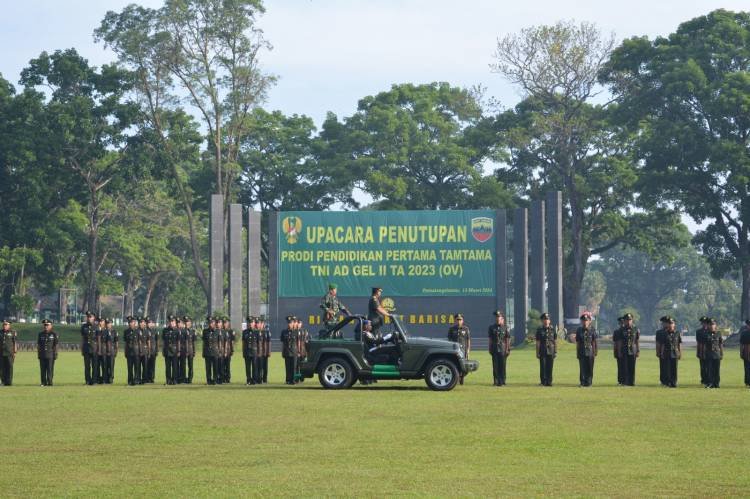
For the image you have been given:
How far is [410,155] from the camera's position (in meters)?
94.6

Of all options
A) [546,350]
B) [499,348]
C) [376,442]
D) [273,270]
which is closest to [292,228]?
[273,270]

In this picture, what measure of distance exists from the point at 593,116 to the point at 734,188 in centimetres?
1341

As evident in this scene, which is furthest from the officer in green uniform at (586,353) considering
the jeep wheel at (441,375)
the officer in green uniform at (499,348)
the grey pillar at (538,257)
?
the grey pillar at (538,257)

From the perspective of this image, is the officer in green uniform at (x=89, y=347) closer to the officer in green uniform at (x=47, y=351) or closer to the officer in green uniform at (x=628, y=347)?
the officer in green uniform at (x=47, y=351)

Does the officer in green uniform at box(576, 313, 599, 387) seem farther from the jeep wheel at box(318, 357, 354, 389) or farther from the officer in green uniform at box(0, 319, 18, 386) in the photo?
the officer in green uniform at box(0, 319, 18, 386)

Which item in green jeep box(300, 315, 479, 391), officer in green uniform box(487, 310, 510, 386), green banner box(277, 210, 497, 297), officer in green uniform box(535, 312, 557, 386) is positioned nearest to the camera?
green jeep box(300, 315, 479, 391)

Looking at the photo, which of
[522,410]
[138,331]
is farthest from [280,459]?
[138,331]

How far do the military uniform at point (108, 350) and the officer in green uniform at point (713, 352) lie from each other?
46.8 feet

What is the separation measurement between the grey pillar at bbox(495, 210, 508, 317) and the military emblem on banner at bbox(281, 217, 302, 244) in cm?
1065

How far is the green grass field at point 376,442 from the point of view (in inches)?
548

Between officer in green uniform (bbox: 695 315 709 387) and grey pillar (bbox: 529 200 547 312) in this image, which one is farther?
grey pillar (bbox: 529 200 547 312)

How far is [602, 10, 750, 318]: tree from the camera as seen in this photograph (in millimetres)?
78812

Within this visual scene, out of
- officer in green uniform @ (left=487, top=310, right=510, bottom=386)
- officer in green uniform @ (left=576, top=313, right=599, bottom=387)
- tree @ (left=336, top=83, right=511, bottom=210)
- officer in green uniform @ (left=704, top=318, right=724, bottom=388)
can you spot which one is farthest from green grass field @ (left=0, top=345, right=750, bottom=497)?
tree @ (left=336, top=83, right=511, bottom=210)

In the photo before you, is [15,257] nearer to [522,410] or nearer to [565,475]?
[522,410]
